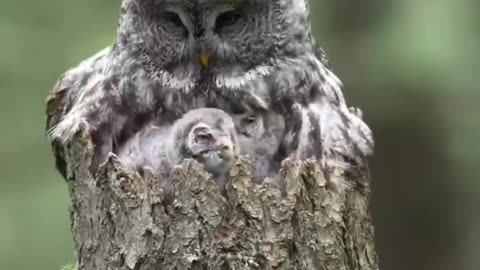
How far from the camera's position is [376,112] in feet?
15.1

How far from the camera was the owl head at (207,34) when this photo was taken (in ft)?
10.3

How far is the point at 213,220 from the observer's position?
2.67m

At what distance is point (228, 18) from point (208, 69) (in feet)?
0.47

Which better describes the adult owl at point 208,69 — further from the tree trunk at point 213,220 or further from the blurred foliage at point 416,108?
the blurred foliage at point 416,108

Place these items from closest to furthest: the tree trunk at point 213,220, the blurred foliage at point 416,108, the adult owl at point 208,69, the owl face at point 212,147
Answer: the tree trunk at point 213,220 → the owl face at point 212,147 → the adult owl at point 208,69 → the blurred foliage at point 416,108


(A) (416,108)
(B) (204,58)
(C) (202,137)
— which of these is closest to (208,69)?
(B) (204,58)

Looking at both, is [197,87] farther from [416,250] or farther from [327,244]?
[416,250]

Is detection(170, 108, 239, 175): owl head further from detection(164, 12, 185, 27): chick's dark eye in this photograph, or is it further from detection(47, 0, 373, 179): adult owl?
detection(164, 12, 185, 27): chick's dark eye

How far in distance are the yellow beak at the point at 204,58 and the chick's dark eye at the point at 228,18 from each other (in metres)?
0.08

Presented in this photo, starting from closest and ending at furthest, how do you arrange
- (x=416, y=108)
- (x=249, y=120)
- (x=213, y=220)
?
(x=213, y=220) < (x=249, y=120) < (x=416, y=108)

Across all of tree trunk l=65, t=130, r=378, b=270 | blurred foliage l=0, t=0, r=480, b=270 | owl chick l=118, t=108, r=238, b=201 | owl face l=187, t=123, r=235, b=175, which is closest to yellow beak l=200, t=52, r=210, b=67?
owl chick l=118, t=108, r=238, b=201

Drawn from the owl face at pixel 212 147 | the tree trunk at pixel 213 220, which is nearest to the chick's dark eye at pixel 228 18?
the owl face at pixel 212 147

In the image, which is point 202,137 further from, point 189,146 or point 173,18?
point 173,18

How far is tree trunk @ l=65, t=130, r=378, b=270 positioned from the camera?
2672 millimetres
